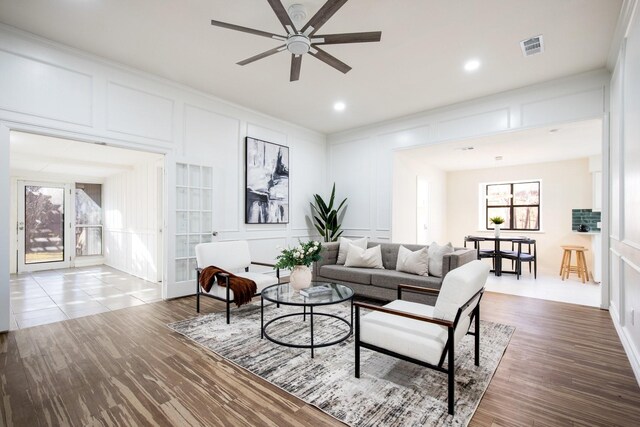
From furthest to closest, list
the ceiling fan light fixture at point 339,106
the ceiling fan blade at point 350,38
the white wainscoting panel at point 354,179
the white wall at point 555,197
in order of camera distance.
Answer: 1. the white wall at point 555,197
2. the white wainscoting panel at point 354,179
3. the ceiling fan light fixture at point 339,106
4. the ceiling fan blade at point 350,38

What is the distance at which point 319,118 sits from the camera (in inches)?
227

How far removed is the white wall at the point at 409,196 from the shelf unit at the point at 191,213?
131 inches

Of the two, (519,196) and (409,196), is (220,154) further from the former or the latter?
(519,196)

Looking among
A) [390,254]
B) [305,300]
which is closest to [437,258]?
[390,254]

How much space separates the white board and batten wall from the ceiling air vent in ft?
12.9

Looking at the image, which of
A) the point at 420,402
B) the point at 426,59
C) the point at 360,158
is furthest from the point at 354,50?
the point at 420,402

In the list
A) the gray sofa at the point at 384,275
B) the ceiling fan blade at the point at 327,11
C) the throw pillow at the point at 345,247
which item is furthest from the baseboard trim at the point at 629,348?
the ceiling fan blade at the point at 327,11

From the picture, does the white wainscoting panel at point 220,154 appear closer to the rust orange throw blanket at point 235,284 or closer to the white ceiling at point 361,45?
the white ceiling at point 361,45

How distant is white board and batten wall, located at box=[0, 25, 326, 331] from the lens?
10.2ft

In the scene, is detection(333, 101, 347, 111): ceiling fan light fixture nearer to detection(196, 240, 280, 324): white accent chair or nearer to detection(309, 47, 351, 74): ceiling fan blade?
detection(309, 47, 351, 74): ceiling fan blade

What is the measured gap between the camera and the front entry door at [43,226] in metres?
6.53

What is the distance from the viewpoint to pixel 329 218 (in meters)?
6.23

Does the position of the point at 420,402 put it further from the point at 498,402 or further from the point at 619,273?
the point at 619,273

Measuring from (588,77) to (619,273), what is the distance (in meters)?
2.50
